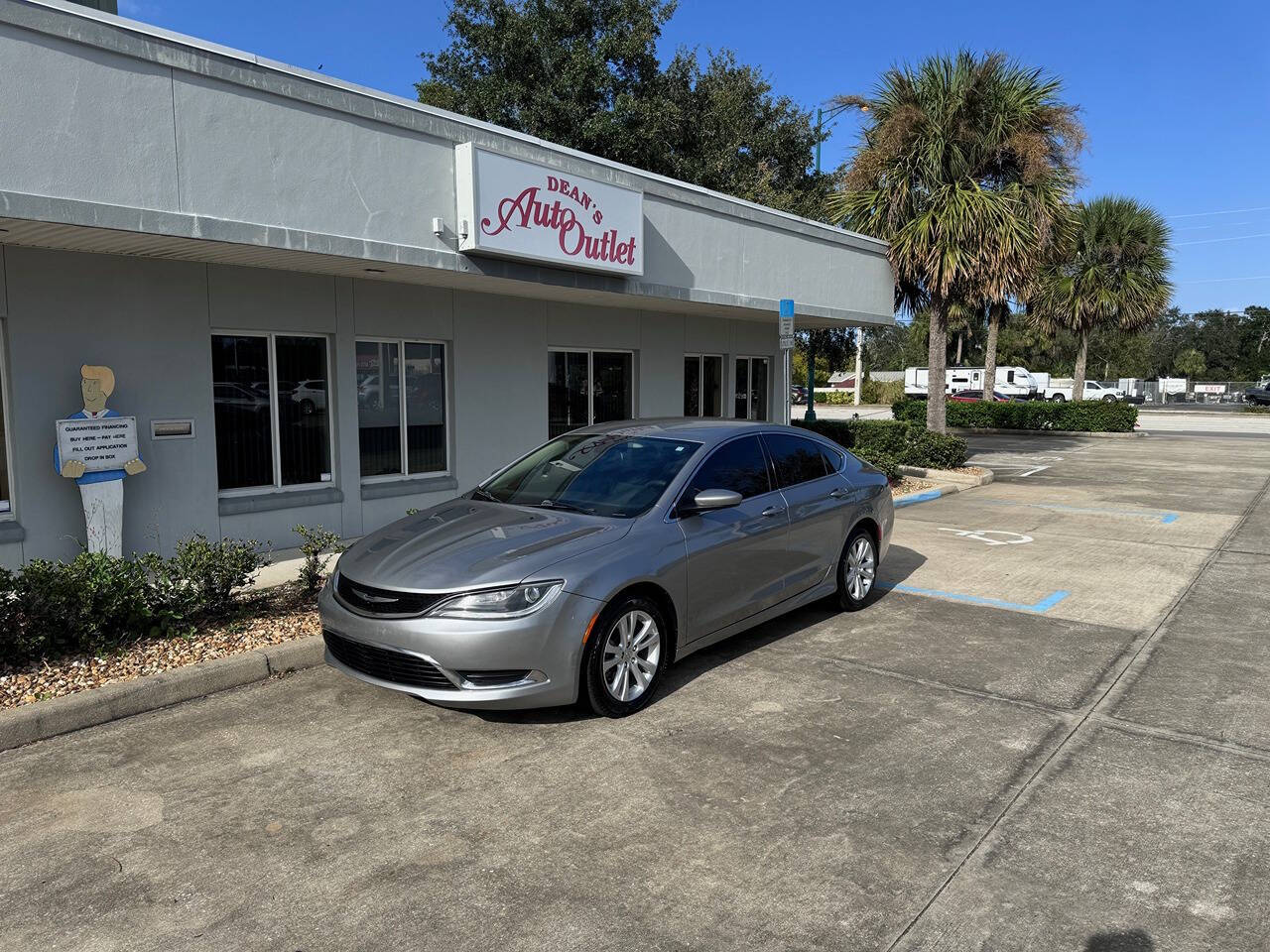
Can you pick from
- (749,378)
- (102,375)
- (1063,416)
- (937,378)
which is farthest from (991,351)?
(102,375)

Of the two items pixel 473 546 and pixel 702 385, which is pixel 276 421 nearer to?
pixel 473 546

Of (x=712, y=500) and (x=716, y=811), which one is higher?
(x=712, y=500)

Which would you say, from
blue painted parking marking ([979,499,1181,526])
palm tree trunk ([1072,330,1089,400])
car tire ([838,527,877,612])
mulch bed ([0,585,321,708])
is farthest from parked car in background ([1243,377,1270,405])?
mulch bed ([0,585,321,708])

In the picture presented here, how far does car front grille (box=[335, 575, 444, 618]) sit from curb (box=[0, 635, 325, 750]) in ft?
3.46

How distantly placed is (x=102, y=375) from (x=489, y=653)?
4.97m

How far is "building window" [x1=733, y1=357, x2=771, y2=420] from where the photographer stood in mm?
15875

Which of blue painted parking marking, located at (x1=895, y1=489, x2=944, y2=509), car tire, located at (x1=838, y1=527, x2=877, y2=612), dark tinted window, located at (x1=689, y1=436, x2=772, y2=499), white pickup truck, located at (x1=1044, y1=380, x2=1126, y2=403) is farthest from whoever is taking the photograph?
white pickup truck, located at (x1=1044, y1=380, x2=1126, y2=403)

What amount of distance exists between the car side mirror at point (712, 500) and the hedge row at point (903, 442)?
1066 cm

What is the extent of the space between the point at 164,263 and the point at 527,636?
566 centimetres

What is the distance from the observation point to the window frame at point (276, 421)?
28.3ft

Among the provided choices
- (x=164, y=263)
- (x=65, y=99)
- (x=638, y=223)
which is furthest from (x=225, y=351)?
(x=638, y=223)

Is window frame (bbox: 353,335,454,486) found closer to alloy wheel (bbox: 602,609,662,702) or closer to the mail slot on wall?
the mail slot on wall

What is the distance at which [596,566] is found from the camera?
480 centimetres

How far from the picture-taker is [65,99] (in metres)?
6.10
